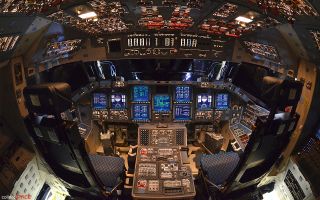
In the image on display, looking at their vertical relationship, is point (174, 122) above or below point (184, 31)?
below

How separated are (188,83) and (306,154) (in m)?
2.22

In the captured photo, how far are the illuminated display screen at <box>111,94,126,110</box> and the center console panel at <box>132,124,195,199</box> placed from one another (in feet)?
2.17

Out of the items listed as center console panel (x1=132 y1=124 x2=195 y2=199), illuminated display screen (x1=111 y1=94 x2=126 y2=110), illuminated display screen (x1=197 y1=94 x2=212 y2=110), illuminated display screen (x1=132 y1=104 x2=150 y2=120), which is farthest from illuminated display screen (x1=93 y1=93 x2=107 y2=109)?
illuminated display screen (x1=197 y1=94 x2=212 y2=110)

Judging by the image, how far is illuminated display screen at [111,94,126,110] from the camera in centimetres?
456

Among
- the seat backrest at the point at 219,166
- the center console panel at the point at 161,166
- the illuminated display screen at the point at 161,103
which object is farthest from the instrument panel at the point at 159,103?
the seat backrest at the point at 219,166

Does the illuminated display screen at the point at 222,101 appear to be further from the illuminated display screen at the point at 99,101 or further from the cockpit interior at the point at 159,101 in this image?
the illuminated display screen at the point at 99,101

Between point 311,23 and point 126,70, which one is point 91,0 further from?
point 126,70

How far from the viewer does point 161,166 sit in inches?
130

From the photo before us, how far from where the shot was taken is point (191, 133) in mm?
4984

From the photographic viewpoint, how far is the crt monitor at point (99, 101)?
4.58 meters

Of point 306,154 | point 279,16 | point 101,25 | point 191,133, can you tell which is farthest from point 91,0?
point 191,133

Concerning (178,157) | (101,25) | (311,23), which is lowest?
(178,157)

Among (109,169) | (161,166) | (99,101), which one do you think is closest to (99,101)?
(99,101)

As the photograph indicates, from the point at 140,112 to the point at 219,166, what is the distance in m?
2.03
